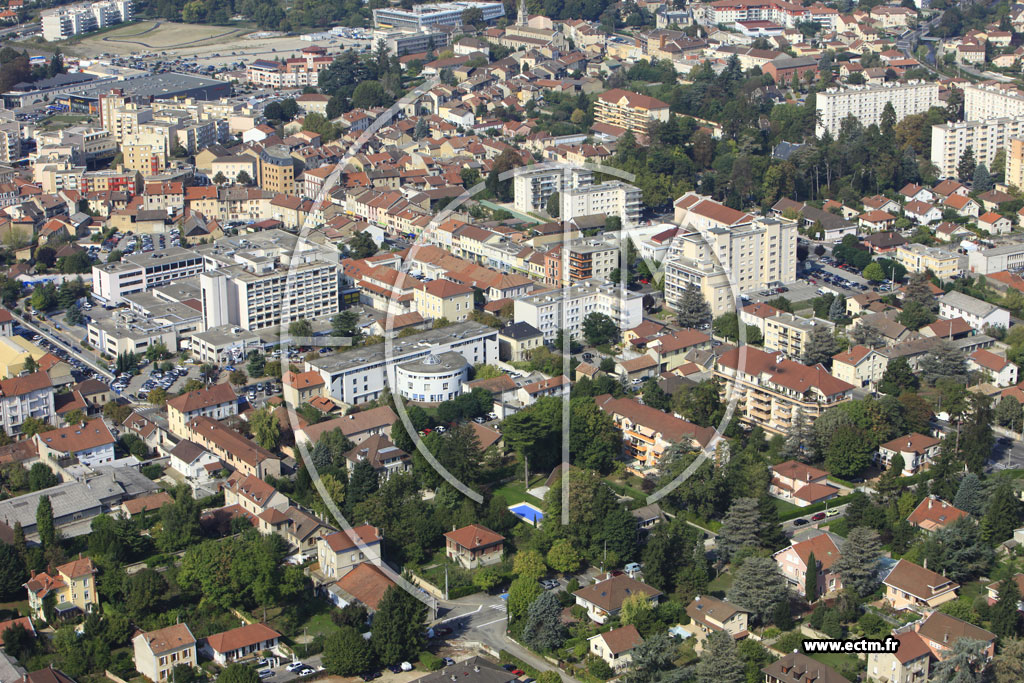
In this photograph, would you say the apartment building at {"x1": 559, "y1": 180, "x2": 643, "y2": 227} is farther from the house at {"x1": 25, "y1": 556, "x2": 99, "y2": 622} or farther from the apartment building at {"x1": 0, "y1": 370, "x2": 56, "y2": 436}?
the house at {"x1": 25, "y1": 556, "x2": 99, "y2": 622}

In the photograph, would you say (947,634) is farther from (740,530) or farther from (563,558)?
(563,558)

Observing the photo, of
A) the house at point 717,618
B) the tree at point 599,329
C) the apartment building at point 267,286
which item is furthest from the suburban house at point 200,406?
the house at point 717,618

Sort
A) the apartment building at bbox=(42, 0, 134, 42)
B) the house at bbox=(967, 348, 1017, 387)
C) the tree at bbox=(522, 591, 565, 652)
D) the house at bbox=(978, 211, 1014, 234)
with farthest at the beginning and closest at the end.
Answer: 1. the apartment building at bbox=(42, 0, 134, 42)
2. the house at bbox=(978, 211, 1014, 234)
3. the house at bbox=(967, 348, 1017, 387)
4. the tree at bbox=(522, 591, 565, 652)

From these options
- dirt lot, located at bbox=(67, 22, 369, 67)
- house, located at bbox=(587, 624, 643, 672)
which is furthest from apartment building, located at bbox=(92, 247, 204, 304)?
dirt lot, located at bbox=(67, 22, 369, 67)

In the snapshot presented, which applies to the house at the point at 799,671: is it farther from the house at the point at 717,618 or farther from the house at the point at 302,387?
the house at the point at 302,387

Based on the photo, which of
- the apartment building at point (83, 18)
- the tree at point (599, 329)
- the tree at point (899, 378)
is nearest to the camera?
the tree at point (899, 378)

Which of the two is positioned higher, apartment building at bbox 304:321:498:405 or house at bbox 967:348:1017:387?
apartment building at bbox 304:321:498:405

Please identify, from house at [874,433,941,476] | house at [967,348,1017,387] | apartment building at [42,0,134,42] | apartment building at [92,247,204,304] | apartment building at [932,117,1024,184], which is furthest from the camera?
apartment building at [42,0,134,42]
